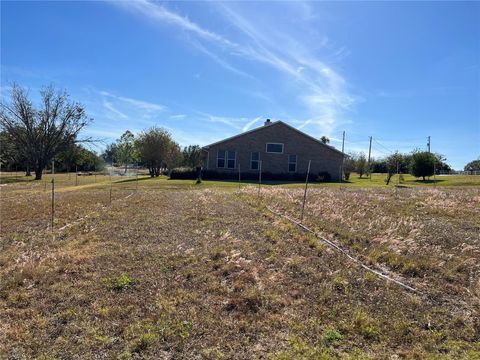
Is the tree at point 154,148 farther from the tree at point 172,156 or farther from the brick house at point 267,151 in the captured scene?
the brick house at point 267,151

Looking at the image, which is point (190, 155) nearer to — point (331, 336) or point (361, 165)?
point (361, 165)

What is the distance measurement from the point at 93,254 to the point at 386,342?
5717mm

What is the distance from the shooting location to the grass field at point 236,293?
13.0 feet

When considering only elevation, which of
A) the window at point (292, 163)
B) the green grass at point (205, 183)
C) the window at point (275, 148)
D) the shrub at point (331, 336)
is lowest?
the shrub at point (331, 336)

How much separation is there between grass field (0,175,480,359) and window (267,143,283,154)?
100 ft

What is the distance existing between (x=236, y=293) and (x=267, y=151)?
3574 centimetres

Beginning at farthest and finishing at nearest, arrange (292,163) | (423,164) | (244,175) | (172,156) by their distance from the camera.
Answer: (172,156) → (423,164) → (292,163) → (244,175)

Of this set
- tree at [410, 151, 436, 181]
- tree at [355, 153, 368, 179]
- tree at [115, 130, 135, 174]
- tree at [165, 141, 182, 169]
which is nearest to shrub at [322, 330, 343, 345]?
tree at [410, 151, 436, 181]

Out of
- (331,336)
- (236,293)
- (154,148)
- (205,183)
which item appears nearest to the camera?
(331,336)

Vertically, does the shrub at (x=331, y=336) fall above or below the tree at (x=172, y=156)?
below

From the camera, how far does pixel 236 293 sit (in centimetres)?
532

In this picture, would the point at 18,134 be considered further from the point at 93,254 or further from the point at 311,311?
the point at 311,311

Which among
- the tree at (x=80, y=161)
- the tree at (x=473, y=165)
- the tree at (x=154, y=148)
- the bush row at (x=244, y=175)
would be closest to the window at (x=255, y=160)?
the bush row at (x=244, y=175)

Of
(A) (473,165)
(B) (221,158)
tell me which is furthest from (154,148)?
(A) (473,165)
